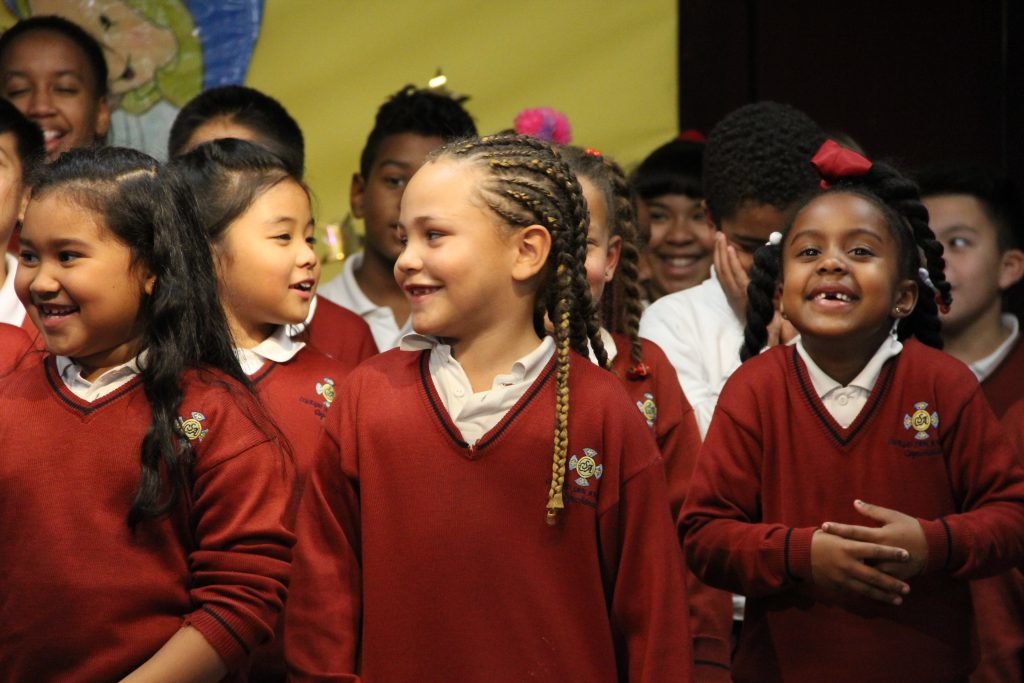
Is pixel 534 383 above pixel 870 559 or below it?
above

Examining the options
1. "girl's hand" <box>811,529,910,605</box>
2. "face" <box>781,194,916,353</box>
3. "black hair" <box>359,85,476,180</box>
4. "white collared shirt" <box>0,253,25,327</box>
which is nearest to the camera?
"girl's hand" <box>811,529,910,605</box>

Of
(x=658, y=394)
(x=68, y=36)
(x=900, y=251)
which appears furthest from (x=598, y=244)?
(x=68, y=36)

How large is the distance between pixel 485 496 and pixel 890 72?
9.35 ft

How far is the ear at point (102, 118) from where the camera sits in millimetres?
3934

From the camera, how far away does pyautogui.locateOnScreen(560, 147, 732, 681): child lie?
3.05 meters

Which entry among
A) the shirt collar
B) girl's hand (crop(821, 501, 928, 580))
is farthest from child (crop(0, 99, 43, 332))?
girl's hand (crop(821, 501, 928, 580))

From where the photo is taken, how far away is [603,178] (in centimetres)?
322

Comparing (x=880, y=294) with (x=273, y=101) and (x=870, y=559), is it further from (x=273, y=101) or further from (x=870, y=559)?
(x=273, y=101)

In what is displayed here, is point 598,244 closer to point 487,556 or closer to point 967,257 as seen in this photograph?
point 487,556

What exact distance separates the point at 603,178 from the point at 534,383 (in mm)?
961

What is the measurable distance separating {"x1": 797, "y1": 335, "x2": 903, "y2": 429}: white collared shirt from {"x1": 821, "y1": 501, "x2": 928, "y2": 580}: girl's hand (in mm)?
204

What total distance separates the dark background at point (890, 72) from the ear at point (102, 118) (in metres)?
1.76

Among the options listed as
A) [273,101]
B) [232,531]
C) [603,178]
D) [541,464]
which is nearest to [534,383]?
[541,464]

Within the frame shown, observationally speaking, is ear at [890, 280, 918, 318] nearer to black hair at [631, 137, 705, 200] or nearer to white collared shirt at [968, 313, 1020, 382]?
white collared shirt at [968, 313, 1020, 382]
